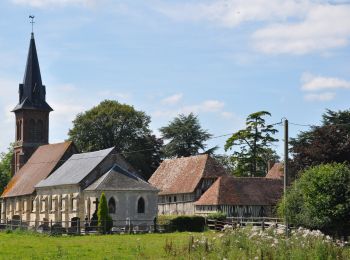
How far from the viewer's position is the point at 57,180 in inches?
2544

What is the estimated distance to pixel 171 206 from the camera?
7231 cm

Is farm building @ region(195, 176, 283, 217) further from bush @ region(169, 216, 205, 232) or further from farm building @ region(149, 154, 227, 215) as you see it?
bush @ region(169, 216, 205, 232)

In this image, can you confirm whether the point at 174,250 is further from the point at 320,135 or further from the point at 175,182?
the point at 175,182

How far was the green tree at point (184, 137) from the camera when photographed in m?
90.8

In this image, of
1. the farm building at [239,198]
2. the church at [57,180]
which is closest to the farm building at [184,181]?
the farm building at [239,198]

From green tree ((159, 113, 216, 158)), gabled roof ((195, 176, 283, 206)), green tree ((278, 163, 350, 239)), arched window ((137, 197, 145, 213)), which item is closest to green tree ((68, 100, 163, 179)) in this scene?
green tree ((159, 113, 216, 158))

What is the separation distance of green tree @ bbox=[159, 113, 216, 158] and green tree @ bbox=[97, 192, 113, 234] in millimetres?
38668

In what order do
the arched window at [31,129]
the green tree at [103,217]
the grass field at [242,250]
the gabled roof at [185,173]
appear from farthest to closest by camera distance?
the arched window at [31,129], the gabled roof at [185,173], the green tree at [103,217], the grass field at [242,250]

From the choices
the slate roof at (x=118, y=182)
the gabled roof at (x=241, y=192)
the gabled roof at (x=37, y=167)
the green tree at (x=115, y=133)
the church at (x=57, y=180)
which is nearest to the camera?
the slate roof at (x=118, y=182)

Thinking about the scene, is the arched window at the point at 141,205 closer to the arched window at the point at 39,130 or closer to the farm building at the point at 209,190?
the farm building at the point at 209,190

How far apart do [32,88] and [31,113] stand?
9.77 ft

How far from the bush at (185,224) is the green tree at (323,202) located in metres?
16.7

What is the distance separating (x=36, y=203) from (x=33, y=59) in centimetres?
2103

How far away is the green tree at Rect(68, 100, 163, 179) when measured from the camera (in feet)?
297
